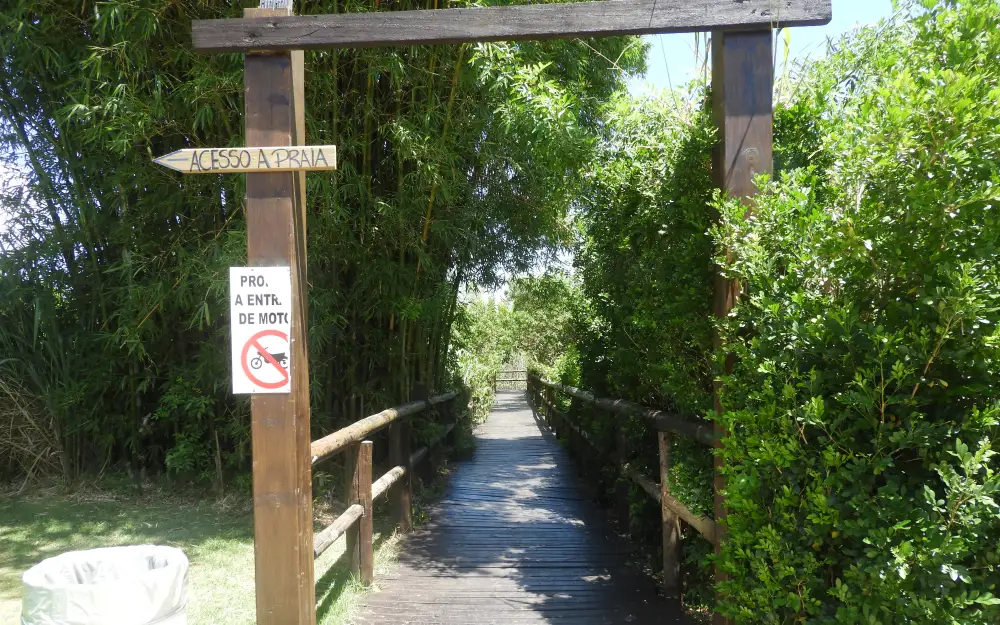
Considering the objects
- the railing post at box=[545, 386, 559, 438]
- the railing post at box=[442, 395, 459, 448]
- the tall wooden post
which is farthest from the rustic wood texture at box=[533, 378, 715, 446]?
the railing post at box=[545, 386, 559, 438]

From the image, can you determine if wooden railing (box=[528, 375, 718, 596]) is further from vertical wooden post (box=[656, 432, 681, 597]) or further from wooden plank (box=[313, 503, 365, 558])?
Answer: wooden plank (box=[313, 503, 365, 558])

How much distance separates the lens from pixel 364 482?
3891 millimetres

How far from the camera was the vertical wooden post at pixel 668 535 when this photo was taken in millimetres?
3434

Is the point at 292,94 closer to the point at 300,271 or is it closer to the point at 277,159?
the point at 277,159

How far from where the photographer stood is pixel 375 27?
105 inches

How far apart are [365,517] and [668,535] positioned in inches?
62.3

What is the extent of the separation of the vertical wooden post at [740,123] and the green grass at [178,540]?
2.22 m

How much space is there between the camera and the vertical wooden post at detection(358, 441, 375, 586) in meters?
3.81

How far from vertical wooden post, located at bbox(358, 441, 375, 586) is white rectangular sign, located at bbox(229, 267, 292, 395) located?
1332 mm

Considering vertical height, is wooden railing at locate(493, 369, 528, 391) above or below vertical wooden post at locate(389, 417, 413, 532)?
below

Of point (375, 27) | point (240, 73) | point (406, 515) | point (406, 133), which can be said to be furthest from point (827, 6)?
point (406, 515)

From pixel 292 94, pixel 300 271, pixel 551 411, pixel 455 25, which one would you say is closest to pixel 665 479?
pixel 300 271

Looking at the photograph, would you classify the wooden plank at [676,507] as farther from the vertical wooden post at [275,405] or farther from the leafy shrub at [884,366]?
the vertical wooden post at [275,405]

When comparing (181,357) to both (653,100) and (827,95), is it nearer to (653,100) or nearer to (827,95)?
(653,100)
